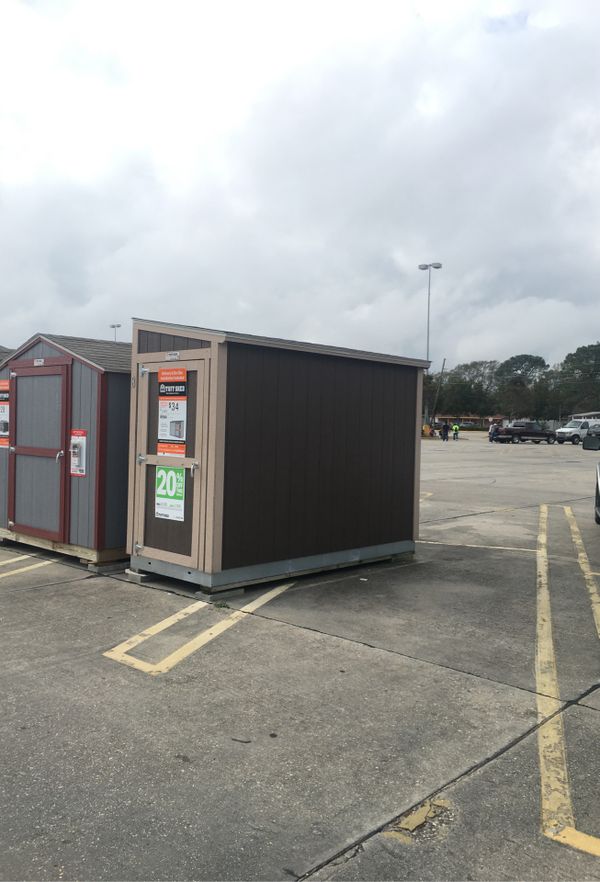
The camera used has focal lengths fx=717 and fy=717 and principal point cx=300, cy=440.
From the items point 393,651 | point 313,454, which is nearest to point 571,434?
point 313,454

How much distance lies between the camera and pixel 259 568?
688 centimetres

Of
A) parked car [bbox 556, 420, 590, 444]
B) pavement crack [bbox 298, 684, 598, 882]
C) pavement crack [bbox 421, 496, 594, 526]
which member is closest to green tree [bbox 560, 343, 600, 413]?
parked car [bbox 556, 420, 590, 444]

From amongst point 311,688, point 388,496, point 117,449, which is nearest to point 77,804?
point 311,688

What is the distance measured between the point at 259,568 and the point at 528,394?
96.3m

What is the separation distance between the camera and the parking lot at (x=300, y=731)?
285 centimetres

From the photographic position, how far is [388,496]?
825cm

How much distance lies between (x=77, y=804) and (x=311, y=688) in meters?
1.70

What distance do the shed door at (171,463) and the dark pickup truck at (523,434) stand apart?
42.3 meters

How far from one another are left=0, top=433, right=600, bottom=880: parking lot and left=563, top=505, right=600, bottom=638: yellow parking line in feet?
0.29

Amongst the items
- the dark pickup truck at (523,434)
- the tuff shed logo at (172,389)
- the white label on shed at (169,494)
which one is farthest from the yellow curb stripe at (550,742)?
the dark pickup truck at (523,434)

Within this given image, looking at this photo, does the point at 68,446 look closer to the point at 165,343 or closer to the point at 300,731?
the point at 165,343

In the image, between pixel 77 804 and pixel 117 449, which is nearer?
pixel 77 804

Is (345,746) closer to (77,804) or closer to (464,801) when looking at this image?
(464,801)

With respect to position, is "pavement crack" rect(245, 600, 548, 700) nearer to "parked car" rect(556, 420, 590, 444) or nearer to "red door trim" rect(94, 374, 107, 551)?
"red door trim" rect(94, 374, 107, 551)
